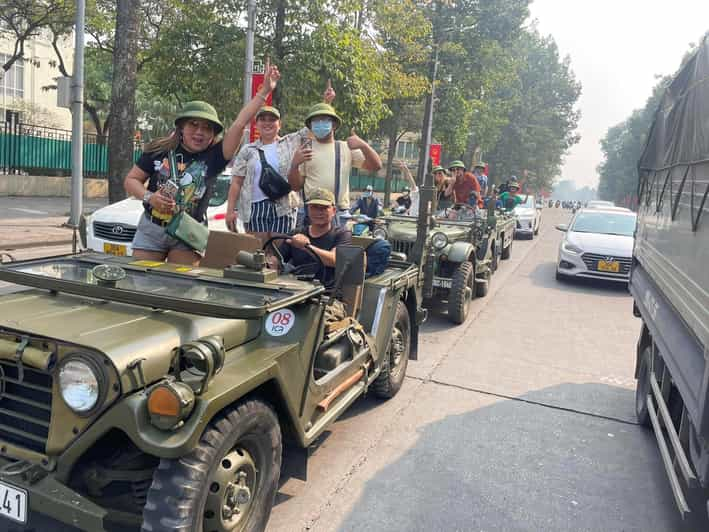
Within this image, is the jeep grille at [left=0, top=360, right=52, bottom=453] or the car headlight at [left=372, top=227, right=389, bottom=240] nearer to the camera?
the jeep grille at [left=0, top=360, right=52, bottom=453]

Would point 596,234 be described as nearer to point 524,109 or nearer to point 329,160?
point 329,160

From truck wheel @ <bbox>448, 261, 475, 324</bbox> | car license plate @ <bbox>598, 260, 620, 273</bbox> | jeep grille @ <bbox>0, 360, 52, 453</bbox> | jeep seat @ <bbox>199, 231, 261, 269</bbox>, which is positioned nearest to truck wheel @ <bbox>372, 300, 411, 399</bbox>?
jeep seat @ <bbox>199, 231, 261, 269</bbox>

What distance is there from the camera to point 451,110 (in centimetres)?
2948

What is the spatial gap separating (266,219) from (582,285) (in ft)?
26.5

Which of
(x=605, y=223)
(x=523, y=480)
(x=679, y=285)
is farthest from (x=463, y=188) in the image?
(x=679, y=285)

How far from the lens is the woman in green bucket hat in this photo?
4.10 m

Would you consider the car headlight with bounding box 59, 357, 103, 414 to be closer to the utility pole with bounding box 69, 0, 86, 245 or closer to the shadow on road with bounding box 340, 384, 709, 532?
the shadow on road with bounding box 340, 384, 709, 532

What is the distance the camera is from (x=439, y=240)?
306 inches

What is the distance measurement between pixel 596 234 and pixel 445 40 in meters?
20.0

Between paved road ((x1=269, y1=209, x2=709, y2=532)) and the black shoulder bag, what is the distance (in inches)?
73.1

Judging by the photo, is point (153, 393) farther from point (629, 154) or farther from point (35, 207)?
point (629, 154)

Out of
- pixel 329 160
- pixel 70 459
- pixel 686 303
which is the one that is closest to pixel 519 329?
pixel 329 160

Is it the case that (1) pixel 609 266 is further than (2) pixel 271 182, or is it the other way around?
(1) pixel 609 266

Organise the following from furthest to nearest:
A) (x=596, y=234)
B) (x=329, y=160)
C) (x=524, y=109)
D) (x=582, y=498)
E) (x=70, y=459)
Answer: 1. (x=524, y=109)
2. (x=596, y=234)
3. (x=329, y=160)
4. (x=582, y=498)
5. (x=70, y=459)
